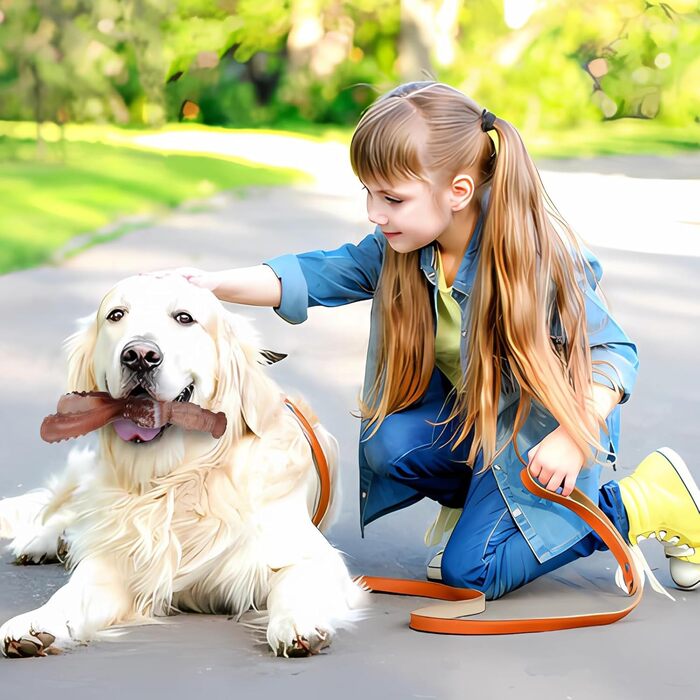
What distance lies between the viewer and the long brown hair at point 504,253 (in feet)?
9.51

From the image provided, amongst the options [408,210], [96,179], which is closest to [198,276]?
[408,210]

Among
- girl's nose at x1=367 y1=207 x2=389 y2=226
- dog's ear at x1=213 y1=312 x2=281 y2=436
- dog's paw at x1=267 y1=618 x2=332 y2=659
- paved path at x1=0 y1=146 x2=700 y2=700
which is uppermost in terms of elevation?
girl's nose at x1=367 y1=207 x2=389 y2=226

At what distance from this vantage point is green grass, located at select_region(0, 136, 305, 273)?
1008cm

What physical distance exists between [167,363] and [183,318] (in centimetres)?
12

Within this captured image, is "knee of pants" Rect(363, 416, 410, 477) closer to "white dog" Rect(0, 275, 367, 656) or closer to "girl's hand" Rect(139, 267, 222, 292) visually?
"white dog" Rect(0, 275, 367, 656)

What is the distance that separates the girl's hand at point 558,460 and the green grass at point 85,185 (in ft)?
21.5

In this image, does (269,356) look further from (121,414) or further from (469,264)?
(469,264)

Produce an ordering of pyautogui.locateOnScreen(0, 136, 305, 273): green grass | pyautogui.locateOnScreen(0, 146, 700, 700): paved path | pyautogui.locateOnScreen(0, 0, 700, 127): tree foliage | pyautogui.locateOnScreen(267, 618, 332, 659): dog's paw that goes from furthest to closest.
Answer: pyautogui.locateOnScreen(0, 0, 700, 127): tree foliage < pyautogui.locateOnScreen(0, 136, 305, 273): green grass < pyautogui.locateOnScreen(267, 618, 332, 659): dog's paw < pyautogui.locateOnScreen(0, 146, 700, 700): paved path

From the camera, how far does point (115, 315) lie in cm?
279

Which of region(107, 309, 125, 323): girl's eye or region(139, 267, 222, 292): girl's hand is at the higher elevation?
region(139, 267, 222, 292): girl's hand

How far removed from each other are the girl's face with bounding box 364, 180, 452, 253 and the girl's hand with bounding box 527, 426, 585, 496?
1.87 ft

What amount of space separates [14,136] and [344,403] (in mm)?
14320

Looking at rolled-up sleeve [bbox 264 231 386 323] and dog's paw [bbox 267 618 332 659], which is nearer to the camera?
dog's paw [bbox 267 618 332 659]

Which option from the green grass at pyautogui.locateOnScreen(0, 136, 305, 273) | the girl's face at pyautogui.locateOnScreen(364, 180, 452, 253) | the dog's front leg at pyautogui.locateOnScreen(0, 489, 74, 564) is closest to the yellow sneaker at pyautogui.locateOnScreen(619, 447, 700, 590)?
the girl's face at pyautogui.locateOnScreen(364, 180, 452, 253)
